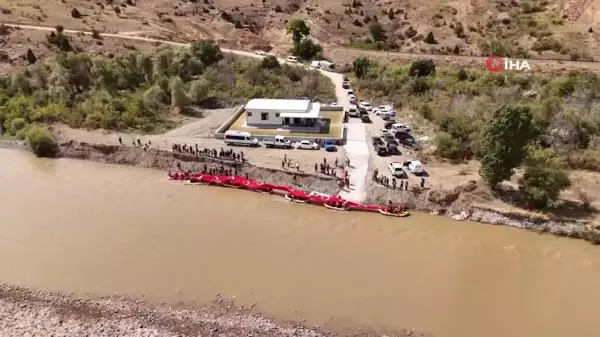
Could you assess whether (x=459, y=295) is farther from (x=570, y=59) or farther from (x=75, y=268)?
(x=570, y=59)

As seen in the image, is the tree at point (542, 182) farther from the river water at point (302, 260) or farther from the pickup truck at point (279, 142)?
the pickup truck at point (279, 142)

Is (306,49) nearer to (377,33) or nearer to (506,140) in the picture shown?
(377,33)

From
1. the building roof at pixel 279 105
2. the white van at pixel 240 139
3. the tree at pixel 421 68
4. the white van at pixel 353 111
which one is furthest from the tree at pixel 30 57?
the tree at pixel 421 68

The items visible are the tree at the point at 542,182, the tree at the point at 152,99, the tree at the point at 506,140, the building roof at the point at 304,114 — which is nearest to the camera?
the tree at the point at 542,182

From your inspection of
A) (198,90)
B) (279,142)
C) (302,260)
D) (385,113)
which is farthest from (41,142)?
(385,113)

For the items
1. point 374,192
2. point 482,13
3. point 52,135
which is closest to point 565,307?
point 374,192

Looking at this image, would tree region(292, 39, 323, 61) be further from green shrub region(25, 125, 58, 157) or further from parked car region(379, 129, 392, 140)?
green shrub region(25, 125, 58, 157)
